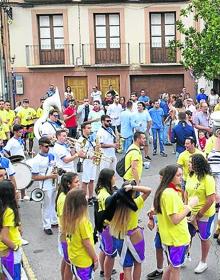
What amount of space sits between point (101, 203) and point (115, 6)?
792 inches

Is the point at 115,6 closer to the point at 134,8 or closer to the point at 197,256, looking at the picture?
the point at 134,8

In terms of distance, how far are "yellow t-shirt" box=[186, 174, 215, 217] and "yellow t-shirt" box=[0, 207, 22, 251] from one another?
7.56 ft

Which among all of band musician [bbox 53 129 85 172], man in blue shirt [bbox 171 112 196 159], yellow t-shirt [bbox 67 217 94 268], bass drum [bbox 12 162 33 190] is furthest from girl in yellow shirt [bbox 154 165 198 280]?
man in blue shirt [bbox 171 112 196 159]

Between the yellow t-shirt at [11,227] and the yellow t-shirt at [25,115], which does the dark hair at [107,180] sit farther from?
the yellow t-shirt at [25,115]

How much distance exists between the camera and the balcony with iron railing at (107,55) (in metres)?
24.6

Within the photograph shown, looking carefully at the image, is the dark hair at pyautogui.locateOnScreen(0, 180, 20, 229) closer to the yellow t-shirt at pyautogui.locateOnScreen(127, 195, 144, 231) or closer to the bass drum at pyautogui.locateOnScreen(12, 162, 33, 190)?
the yellow t-shirt at pyautogui.locateOnScreen(127, 195, 144, 231)

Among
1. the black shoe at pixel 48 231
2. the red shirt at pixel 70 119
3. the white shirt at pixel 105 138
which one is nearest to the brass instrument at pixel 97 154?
the white shirt at pixel 105 138

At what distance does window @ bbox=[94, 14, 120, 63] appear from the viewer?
80.5 feet

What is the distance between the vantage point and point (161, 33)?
2492 cm

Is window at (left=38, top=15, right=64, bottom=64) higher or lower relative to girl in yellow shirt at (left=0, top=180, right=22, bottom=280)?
higher

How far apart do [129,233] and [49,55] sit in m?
20.2

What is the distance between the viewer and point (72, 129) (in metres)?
15.9

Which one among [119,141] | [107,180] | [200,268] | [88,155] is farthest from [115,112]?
[107,180]

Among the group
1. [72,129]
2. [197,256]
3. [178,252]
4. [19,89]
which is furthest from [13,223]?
[19,89]
